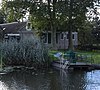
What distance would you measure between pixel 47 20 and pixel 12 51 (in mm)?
18139

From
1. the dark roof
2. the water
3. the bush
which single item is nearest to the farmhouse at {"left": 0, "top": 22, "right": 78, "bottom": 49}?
the dark roof

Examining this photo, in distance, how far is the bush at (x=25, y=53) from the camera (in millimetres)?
31062

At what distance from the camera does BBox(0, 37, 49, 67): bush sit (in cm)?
3106

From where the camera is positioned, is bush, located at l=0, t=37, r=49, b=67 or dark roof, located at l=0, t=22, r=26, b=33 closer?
bush, located at l=0, t=37, r=49, b=67

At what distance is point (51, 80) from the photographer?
2342cm

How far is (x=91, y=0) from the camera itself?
47.3 meters

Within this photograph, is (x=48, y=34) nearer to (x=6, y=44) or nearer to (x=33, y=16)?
(x=33, y=16)

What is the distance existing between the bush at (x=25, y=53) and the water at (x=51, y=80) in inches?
101

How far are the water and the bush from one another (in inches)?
101

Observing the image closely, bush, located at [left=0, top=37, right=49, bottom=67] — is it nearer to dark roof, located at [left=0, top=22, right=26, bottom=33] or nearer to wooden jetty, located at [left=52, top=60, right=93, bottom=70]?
wooden jetty, located at [left=52, top=60, right=93, bottom=70]

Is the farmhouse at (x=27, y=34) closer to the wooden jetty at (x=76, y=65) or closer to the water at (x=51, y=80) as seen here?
the wooden jetty at (x=76, y=65)

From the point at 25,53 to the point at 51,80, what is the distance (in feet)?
28.6

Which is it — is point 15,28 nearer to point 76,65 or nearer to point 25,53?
point 25,53

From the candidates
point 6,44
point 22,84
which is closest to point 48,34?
point 6,44
